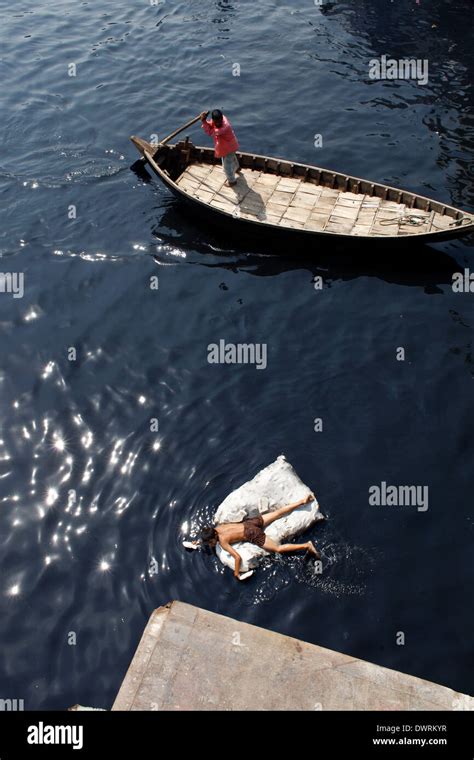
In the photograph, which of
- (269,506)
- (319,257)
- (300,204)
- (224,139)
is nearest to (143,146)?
(224,139)

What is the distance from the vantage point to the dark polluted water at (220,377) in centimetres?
1251

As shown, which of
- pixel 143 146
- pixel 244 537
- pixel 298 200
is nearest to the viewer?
pixel 244 537

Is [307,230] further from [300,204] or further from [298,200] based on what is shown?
[298,200]

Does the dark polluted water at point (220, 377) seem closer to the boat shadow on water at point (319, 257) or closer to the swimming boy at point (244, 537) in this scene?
the boat shadow on water at point (319, 257)

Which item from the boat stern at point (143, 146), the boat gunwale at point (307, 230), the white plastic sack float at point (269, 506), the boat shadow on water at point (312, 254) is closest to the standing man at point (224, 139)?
the boat gunwale at point (307, 230)

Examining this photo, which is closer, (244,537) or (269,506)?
(244,537)

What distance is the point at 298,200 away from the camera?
19.9 metres

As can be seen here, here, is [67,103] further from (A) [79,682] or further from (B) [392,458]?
(A) [79,682]

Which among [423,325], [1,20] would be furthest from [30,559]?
[1,20]

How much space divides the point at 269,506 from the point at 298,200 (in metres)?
10.7

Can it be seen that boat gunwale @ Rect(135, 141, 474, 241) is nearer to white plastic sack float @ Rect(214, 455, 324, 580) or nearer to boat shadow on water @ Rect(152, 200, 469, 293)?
boat shadow on water @ Rect(152, 200, 469, 293)

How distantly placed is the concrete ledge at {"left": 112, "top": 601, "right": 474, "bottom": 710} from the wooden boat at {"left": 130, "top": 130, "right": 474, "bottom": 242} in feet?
37.5

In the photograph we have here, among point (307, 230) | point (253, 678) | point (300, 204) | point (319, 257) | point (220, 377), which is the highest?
point (300, 204)
